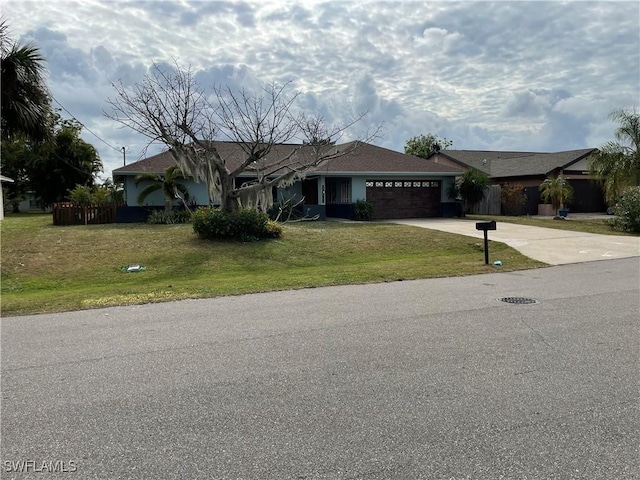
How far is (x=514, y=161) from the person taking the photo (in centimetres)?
3725

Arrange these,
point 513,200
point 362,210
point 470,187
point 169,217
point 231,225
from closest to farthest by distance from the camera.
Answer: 1. point 231,225
2. point 169,217
3. point 362,210
4. point 470,187
5. point 513,200

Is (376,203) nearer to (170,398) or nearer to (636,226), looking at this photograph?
(636,226)

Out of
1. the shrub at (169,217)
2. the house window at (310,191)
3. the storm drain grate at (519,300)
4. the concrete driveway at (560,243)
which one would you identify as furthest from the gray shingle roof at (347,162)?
the storm drain grate at (519,300)

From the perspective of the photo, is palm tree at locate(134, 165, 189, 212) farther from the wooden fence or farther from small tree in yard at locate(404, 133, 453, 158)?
small tree in yard at locate(404, 133, 453, 158)

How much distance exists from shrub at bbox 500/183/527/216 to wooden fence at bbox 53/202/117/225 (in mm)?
22216

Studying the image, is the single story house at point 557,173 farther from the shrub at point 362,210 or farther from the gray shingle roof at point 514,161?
the shrub at point 362,210

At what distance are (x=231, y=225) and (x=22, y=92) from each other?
7.63m

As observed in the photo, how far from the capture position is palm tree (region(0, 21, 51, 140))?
1505 cm

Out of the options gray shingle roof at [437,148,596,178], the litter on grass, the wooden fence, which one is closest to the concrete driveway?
the litter on grass

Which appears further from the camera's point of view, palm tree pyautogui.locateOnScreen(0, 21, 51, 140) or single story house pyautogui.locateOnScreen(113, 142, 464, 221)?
single story house pyautogui.locateOnScreen(113, 142, 464, 221)

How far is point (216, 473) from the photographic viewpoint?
9.85 ft

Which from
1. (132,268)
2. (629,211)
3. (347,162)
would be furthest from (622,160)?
(132,268)

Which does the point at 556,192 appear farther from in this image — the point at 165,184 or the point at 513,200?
the point at 165,184

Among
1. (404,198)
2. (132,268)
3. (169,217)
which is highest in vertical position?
(404,198)
